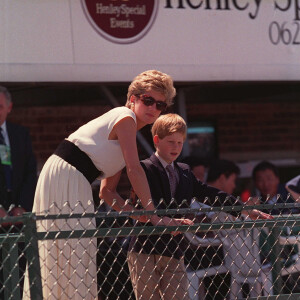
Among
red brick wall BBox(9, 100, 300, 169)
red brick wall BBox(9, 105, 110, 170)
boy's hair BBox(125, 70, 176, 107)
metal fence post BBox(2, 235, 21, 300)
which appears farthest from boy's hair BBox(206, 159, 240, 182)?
metal fence post BBox(2, 235, 21, 300)

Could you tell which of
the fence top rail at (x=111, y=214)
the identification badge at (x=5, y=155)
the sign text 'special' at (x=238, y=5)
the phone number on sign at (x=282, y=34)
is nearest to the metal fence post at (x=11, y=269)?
the fence top rail at (x=111, y=214)

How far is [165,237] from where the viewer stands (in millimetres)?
5062

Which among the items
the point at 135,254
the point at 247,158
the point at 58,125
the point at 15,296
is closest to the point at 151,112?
the point at 135,254

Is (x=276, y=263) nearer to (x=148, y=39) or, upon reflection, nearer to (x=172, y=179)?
(x=172, y=179)

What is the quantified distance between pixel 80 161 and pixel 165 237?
2.06 feet

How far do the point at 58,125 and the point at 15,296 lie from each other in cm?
523

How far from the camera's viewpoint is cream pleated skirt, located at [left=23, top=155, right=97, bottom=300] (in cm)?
477

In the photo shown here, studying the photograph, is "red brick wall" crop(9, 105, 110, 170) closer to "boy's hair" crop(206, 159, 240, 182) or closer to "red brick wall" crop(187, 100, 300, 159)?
"red brick wall" crop(187, 100, 300, 159)

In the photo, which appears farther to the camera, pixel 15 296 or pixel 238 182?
pixel 238 182

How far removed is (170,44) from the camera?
7.15m

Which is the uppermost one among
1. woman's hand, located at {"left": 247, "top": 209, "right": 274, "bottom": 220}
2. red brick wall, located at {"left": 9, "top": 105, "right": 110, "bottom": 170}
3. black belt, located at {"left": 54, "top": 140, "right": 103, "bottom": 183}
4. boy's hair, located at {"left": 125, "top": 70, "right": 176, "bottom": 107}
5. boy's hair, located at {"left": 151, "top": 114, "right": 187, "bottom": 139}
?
boy's hair, located at {"left": 125, "top": 70, "right": 176, "bottom": 107}

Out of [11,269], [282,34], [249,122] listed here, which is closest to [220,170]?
[282,34]

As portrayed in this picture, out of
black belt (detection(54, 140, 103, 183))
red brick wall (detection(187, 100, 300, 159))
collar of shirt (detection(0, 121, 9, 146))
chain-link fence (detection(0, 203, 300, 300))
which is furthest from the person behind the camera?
red brick wall (detection(187, 100, 300, 159))

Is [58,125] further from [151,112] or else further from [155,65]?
[151,112]
